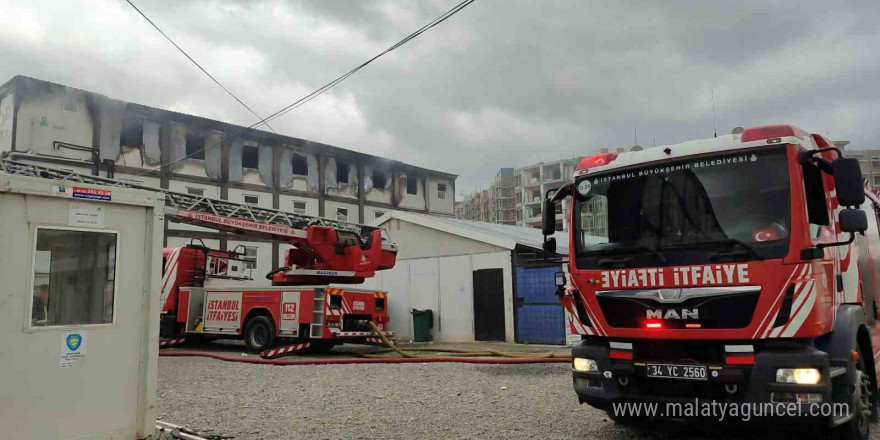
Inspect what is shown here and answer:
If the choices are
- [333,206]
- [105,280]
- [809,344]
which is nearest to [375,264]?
[105,280]

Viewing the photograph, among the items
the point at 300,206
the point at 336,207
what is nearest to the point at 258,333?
the point at 300,206

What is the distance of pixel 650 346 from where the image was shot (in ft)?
15.7

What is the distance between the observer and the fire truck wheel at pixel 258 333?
13594 mm

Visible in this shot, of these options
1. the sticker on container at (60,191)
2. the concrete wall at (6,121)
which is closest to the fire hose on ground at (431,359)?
the sticker on container at (60,191)

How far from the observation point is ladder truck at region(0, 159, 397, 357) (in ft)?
41.9

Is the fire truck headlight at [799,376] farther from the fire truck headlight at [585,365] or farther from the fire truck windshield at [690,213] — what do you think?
the fire truck headlight at [585,365]

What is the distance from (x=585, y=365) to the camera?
16.8ft

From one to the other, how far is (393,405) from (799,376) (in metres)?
4.54

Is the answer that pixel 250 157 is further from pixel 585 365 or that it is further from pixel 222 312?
pixel 585 365

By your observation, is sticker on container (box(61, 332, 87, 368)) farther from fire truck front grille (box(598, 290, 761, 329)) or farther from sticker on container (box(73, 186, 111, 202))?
fire truck front grille (box(598, 290, 761, 329))

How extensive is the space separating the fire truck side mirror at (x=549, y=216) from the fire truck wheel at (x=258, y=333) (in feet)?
30.5

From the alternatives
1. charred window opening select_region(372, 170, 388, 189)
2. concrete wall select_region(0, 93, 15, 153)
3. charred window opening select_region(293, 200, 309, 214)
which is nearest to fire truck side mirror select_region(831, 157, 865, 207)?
concrete wall select_region(0, 93, 15, 153)

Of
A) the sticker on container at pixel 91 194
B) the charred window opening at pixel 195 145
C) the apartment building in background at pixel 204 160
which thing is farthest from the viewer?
the charred window opening at pixel 195 145

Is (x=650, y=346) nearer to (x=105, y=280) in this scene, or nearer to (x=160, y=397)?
(x=105, y=280)
